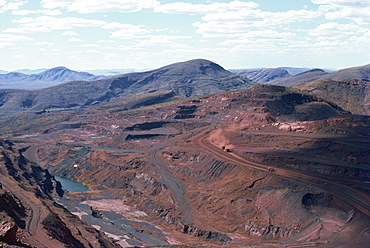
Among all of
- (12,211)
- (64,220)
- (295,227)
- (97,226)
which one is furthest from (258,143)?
(12,211)

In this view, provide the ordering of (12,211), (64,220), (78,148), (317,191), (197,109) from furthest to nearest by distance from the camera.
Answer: (197,109) < (78,148) < (317,191) < (64,220) < (12,211)

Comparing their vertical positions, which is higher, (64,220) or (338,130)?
(338,130)

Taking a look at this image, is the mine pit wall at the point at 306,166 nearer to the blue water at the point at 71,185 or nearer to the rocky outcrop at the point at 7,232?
the blue water at the point at 71,185

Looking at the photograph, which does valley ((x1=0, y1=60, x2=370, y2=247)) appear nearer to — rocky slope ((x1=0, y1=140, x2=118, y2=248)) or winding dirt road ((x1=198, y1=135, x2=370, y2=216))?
winding dirt road ((x1=198, y1=135, x2=370, y2=216))

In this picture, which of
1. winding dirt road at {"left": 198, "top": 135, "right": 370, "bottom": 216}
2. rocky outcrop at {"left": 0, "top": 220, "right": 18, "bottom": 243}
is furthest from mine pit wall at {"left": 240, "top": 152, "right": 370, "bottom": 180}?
rocky outcrop at {"left": 0, "top": 220, "right": 18, "bottom": 243}

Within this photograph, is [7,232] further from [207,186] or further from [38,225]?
[207,186]

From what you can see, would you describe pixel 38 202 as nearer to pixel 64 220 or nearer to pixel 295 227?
pixel 64 220

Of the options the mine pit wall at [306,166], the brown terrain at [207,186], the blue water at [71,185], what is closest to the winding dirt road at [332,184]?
the brown terrain at [207,186]

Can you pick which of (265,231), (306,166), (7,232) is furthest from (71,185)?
(7,232)
